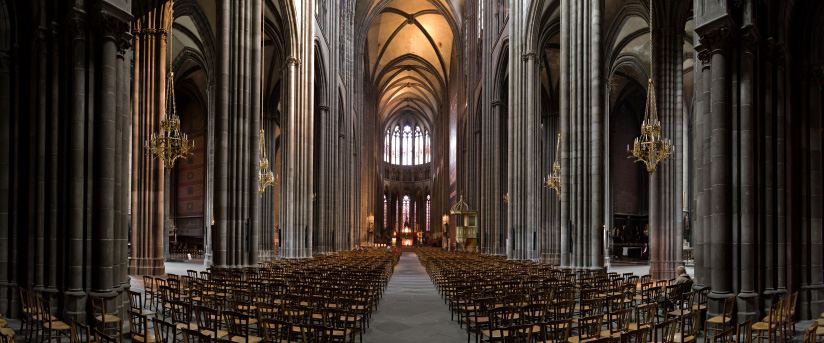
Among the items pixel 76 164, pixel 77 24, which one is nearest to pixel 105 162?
pixel 76 164

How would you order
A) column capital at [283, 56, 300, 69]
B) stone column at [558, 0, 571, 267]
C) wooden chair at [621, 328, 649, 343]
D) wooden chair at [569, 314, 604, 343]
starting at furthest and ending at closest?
column capital at [283, 56, 300, 69] < stone column at [558, 0, 571, 267] < wooden chair at [569, 314, 604, 343] < wooden chair at [621, 328, 649, 343]

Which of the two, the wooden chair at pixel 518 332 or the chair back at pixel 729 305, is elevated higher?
Answer: the wooden chair at pixel 518 332

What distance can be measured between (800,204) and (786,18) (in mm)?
4030

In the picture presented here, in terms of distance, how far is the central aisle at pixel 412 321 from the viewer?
10625 mm

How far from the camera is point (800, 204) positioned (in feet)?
40.4

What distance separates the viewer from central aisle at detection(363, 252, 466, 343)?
1062 cm

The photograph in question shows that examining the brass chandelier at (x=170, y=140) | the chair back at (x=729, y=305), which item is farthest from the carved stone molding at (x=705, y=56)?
the brass chandelier at (x=170, y=140)

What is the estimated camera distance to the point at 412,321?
1261 centimetres

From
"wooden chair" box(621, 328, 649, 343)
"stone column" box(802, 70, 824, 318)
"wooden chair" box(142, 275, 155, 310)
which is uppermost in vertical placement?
"stone column" box(802, 70, 824, 318)

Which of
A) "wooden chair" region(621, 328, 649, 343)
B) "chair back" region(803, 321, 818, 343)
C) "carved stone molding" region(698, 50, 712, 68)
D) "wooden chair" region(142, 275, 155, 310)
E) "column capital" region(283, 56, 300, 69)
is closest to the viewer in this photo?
"wooden chair" region(621, 328, 649, 343)

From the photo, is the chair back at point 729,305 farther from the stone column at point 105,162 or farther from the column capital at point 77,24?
the column capital at point 77,24

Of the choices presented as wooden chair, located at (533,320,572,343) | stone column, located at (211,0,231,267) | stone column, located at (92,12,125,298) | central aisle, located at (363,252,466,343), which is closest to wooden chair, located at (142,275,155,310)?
stone column, located at (92,12,125,298)

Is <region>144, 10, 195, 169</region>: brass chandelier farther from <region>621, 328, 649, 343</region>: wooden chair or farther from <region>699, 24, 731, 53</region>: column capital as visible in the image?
<region>621, 328, 649, 343</region>: wooden chair

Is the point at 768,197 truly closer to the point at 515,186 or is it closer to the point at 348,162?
the point at 515,186
